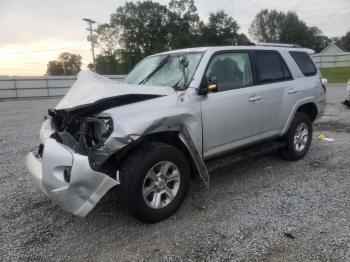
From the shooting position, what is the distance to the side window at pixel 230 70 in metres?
4.35

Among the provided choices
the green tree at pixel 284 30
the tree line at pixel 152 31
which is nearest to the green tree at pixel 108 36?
the tree line at pixel 152 31

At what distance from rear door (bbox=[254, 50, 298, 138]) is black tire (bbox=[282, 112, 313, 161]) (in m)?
0.27

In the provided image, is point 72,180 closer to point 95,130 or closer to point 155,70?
point 95,130

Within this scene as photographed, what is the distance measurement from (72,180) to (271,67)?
11.4ft

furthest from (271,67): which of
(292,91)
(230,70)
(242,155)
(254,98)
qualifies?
(242,155)

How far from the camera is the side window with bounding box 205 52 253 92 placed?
14.3ft

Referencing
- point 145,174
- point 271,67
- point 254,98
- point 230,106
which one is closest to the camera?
point 145,174

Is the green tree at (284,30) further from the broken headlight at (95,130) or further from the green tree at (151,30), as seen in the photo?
the broken headlight at (95,130)

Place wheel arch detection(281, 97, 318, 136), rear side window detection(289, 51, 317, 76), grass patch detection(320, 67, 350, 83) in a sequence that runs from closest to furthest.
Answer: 1. wheel arch detection(281, 97, 318, 136)
2. rear side window detection(289, 51, 317, 76)
3. grass patch detection(320, 67, 350, 83)

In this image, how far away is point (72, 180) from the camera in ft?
10.3

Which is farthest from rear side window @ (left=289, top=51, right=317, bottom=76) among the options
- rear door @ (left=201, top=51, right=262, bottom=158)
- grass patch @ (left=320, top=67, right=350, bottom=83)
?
grass patch @ (left=320, top=67, right=350, bottom=83)

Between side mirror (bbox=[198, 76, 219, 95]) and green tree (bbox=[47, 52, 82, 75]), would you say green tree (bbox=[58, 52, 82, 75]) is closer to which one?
green tree (bbox=[47, 52, 82, 75])

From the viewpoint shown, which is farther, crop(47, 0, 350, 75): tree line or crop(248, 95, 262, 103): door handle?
crop(47, 0, 350, 75): tree line

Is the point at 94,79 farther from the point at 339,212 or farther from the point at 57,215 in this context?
the point at 339,212
